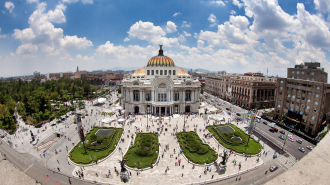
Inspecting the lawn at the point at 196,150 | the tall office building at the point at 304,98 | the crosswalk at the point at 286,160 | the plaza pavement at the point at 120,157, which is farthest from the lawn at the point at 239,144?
the tall office building at the point at 304,98

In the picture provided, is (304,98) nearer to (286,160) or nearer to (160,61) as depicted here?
(286,160)

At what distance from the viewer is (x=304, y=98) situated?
5078 cm

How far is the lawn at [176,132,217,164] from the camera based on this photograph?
3507cm

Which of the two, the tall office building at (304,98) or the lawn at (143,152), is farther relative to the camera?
the tall office building at (304,98)

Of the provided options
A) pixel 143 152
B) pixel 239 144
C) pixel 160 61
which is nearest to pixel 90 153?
pixel 143 152

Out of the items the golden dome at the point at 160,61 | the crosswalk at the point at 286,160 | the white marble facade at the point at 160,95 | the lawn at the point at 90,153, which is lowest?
the crosswalk at the point at 286,160

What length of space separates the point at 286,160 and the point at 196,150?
64.2ft

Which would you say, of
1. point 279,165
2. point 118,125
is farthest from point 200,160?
point 118,125

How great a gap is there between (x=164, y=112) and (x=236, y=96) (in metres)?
41.9

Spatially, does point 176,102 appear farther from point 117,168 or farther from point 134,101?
point 117,168

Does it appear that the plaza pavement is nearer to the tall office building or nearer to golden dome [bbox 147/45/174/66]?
the tall office building

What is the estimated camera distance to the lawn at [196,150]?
35.1m

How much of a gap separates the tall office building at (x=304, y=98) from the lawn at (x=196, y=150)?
105 feet

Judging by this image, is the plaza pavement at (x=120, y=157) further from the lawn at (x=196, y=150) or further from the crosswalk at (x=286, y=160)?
the crosswalk at (x=286, y=160)
